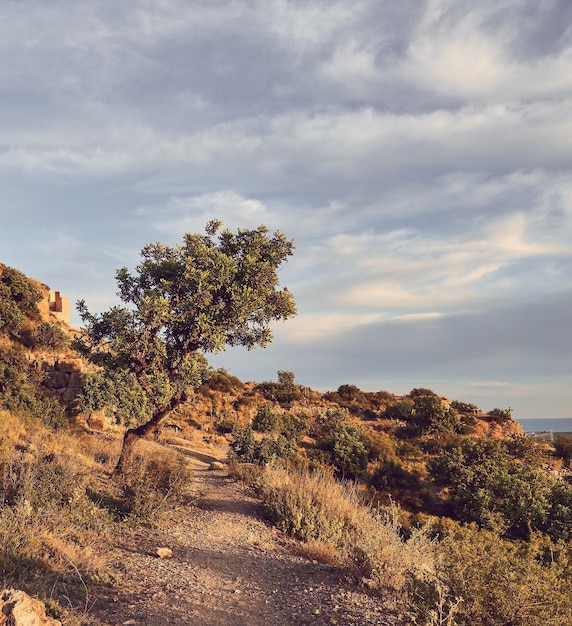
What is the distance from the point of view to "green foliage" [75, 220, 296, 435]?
11.5 m

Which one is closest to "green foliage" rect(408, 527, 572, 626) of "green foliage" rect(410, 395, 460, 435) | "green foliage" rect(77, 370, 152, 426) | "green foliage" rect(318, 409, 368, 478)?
"green foliage" rect(318, 409, 368, 478)

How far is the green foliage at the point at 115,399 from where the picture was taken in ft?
67.6

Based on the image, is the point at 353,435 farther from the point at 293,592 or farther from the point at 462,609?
the point at 462,609

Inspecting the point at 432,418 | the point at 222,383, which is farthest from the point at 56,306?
the point at 432,418

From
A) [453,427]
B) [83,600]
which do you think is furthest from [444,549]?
[453,427]

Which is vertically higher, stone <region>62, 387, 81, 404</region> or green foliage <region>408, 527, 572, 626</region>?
stone <region>62, 387, 81, 404</region>

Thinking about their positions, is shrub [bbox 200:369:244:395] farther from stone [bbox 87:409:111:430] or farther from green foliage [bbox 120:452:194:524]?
green foliage [bbox 120:452:194:524]

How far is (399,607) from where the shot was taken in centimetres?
555

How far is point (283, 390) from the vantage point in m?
38.4

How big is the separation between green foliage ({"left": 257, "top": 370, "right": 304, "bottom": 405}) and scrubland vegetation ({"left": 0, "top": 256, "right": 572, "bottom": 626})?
9.00 ft

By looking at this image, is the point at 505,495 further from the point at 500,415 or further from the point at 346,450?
the point at 500,415

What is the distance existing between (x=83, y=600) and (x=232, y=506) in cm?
579

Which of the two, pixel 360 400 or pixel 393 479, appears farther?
pixel 360 400

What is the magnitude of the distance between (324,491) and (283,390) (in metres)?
28.3
